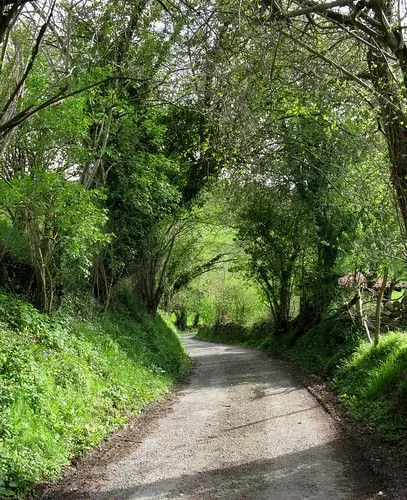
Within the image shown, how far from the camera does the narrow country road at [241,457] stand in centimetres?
590

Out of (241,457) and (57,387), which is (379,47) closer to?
(241,457)

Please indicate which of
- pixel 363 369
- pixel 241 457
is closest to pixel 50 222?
pixel 241 457

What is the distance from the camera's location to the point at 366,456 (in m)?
7.20

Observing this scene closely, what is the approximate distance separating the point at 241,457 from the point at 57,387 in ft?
9.79

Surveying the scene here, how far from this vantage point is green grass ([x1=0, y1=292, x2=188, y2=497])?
6.00 metres

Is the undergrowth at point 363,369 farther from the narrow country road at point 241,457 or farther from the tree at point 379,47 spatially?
the tree at point 379,47

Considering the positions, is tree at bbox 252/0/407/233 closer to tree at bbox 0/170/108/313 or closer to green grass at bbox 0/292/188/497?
tree at bbox 0/170/108/313

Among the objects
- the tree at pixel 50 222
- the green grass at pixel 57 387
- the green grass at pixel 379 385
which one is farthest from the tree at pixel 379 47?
the green grass at pixel 57 387

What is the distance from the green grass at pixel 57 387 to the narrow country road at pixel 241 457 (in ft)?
2.38

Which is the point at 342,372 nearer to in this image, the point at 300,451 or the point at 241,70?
the point at 300,451

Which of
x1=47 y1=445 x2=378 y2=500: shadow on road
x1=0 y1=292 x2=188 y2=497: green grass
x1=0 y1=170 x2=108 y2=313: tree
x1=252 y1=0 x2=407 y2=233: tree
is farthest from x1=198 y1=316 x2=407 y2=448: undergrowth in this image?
x1=0 y1=170 x2=108 y2=313: tree

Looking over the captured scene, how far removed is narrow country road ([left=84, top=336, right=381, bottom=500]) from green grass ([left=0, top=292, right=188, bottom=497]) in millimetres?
726

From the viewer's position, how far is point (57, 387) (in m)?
7.88

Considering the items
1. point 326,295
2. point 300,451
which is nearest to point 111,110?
point 300,451
